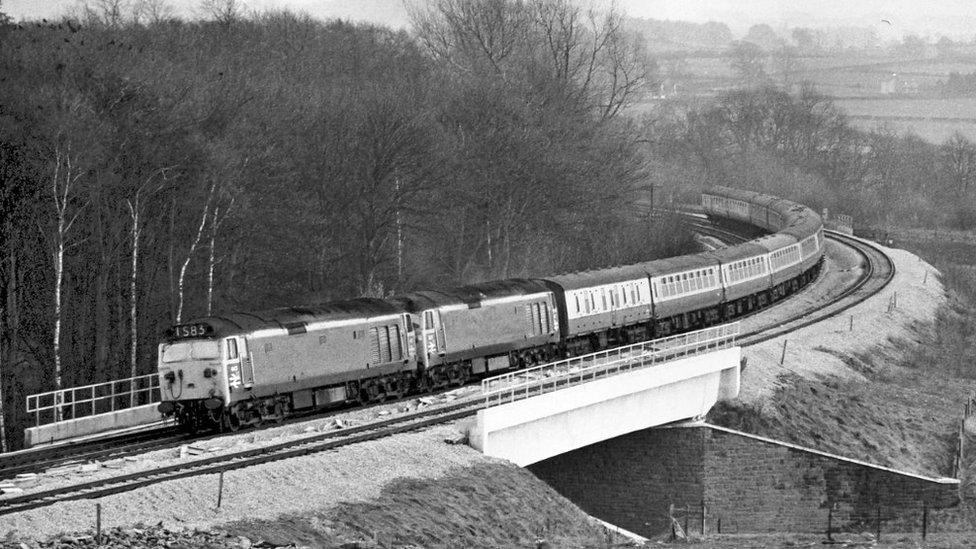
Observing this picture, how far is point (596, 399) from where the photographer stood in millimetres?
42000

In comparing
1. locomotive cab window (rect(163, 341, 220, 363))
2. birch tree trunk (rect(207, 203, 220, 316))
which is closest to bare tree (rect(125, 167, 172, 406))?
birch tree trunk (rect(207, 203, 220, 316))

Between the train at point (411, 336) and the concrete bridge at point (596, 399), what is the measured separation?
181cm

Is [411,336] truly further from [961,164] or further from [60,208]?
[961,164]

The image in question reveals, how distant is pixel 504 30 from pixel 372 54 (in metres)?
9.85

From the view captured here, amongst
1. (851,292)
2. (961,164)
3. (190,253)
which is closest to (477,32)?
(851,292)

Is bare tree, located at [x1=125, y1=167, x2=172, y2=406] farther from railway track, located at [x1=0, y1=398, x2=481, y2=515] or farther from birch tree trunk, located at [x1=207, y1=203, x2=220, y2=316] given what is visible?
railway track, located at [x1=0, y1=398, x2=481, y2=515]

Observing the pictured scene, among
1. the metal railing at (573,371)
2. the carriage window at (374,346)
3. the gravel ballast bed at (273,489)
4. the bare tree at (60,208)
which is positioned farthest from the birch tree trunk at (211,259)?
the gravel ballast bed at (273,489)

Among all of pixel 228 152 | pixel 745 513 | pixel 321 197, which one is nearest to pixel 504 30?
pixel 321 197

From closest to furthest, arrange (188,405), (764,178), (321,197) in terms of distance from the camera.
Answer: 1. (188,405)
2. (321,197)
3. (764,178)

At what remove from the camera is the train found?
38.7m

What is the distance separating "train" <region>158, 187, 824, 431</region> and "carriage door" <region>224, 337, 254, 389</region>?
0.04 meters

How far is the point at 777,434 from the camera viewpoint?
164ft

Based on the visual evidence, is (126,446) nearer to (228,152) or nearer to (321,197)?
(228,152)

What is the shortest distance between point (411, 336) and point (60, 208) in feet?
36.7
